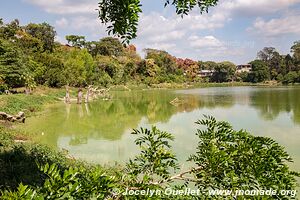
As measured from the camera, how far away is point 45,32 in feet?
157

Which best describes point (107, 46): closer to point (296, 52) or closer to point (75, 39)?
point (75, 39)

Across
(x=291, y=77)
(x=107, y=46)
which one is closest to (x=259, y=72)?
(x=291, y=77)

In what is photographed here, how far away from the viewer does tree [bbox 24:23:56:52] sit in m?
46.7

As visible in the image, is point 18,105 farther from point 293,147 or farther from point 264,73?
point 264,73

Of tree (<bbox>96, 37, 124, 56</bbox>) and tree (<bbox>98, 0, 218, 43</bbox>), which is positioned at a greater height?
tree (<bbox>96, 37, 124, 56</bbox>)

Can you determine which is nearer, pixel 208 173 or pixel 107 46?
pixel 208 173

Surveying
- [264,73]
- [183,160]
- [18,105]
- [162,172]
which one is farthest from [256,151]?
[264,73]

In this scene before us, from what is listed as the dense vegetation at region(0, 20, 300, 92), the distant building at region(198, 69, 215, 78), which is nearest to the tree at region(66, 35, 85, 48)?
the dense vegetation at region(0, 20, 300, 92)

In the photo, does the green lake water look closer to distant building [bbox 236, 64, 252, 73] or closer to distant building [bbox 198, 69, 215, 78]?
distant building [bbox 198, 69, 215, 78]

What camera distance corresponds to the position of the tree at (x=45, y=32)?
46719mm

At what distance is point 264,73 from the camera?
7612cm

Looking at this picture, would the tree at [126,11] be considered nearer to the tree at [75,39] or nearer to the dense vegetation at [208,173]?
the dense vegetation at [208,173]

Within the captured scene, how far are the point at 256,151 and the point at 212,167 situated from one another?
33 cm

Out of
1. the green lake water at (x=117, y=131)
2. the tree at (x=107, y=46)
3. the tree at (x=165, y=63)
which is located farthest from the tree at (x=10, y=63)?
the tree at (x=165, y=63)
